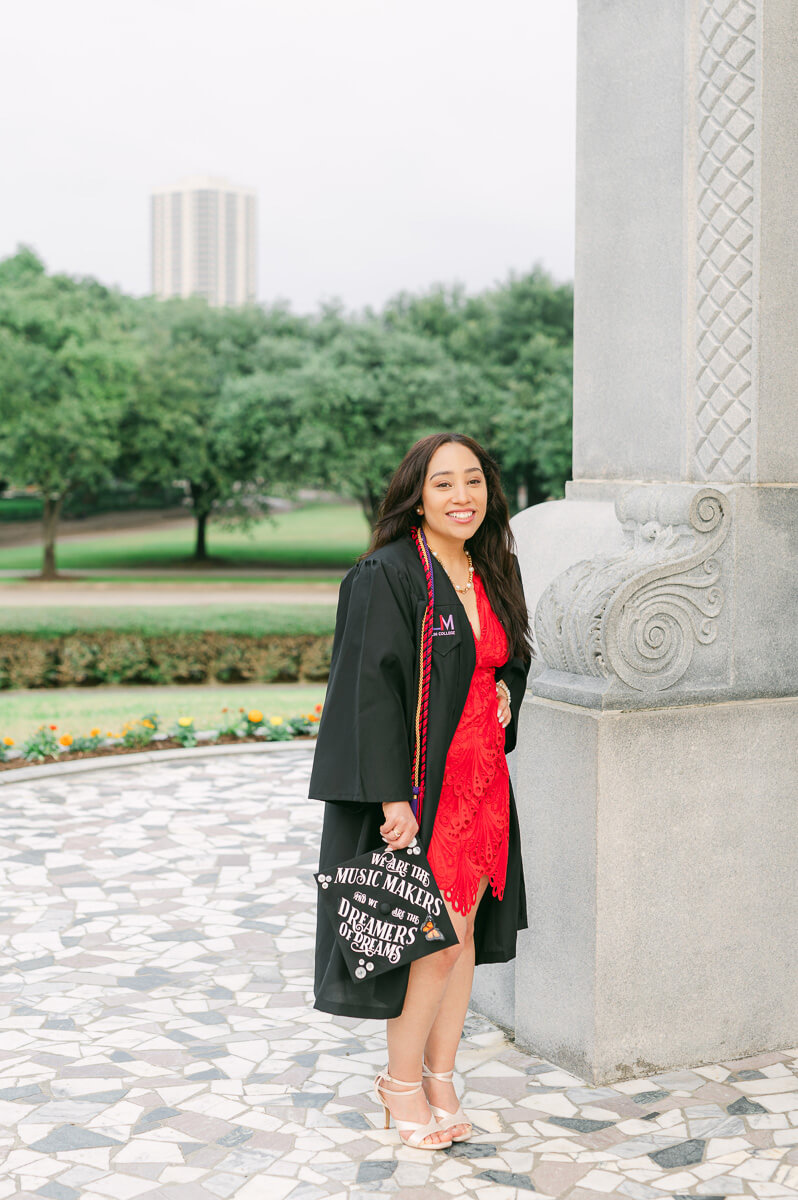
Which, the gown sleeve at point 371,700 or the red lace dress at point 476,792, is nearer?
the gown sleeve at point 371,700

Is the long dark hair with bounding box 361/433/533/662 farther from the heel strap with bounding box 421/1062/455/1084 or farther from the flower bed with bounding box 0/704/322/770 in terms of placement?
the flower bed with bounding box 0/704/322/770

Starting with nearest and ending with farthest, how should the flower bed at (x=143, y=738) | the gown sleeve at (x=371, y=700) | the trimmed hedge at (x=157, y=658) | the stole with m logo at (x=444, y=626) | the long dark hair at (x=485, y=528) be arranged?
the gown sleeve at (x=371, y=700) → the stole with m logo at (x=444, y=626) → the long dark hair at (x=485, y=528) → the flower bed at (x=143, y=738) → the trimmed hedge at (x=157, y=658)

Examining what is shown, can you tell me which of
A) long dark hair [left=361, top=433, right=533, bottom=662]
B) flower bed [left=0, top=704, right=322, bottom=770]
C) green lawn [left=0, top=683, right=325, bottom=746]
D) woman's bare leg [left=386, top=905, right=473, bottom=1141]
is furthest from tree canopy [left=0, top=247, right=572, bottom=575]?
woman's bare leg [left=386, top=905, right=473, bottom=1141]

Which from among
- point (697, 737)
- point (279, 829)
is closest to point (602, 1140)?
point (697, 737)

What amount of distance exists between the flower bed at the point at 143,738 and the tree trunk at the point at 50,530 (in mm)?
27081

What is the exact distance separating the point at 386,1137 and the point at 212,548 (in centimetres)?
4643

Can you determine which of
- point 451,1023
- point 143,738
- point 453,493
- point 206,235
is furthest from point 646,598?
point 206,235

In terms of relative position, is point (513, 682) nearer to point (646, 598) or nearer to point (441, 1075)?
point (646, 598)

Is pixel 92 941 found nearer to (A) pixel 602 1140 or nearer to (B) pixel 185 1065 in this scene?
(B) pixel 185 1065

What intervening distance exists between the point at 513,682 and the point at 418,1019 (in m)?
1.01

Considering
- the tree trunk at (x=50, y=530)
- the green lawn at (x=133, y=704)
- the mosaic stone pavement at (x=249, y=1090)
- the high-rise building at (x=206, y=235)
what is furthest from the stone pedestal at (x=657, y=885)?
the high-rise building at (x=206, y=235)

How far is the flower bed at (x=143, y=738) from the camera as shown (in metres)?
9.01

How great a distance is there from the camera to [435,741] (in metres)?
3.38

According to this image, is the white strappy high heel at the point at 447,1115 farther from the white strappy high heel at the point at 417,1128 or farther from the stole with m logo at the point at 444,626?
the stole with m logo at the point at 444,626
